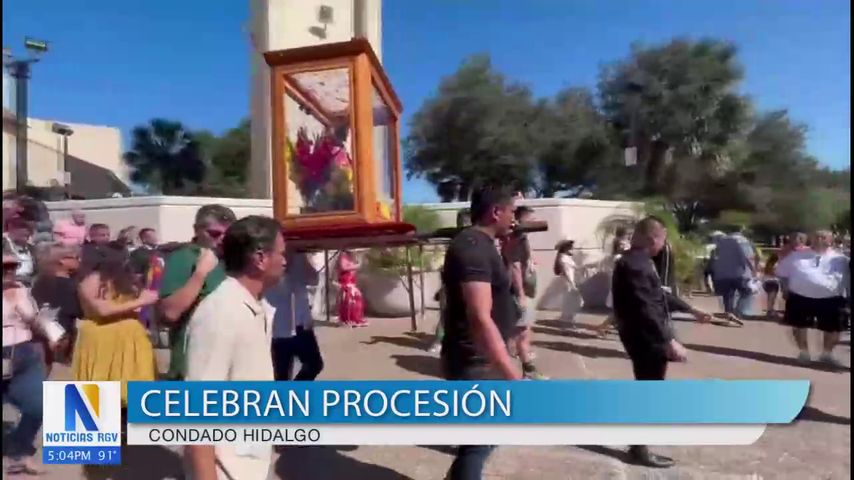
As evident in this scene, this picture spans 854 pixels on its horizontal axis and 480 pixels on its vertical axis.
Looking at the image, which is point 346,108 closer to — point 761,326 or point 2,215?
point 2,215

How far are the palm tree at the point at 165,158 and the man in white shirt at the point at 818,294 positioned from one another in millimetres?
1835

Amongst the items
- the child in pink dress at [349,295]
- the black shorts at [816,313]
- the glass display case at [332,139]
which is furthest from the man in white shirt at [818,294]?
the child in pink dress at [349,295]

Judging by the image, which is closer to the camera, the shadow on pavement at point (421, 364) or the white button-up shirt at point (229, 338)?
the white button-up shirt at point (229, 338)

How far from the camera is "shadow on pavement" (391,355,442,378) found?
2.30 meters

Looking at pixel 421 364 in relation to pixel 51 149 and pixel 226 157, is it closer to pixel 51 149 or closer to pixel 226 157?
pixel 226 157

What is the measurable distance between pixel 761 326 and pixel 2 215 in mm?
2382

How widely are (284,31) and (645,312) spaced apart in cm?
144

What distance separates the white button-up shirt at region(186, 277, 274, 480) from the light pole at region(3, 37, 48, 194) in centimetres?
85

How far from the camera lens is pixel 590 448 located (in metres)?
2.28

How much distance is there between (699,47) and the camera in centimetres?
213

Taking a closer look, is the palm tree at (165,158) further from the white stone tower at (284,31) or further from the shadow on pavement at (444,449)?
the shadow on pavement at (444,449)

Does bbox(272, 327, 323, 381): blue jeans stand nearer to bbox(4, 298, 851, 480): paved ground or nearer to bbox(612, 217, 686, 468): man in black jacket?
bbox(4, 298, 851, 480): paved ground

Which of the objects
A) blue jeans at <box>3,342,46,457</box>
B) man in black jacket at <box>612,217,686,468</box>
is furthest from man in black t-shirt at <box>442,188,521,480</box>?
blue jeans at <box>3,342,46,457</box>

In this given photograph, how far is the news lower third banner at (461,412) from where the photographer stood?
2.18m
